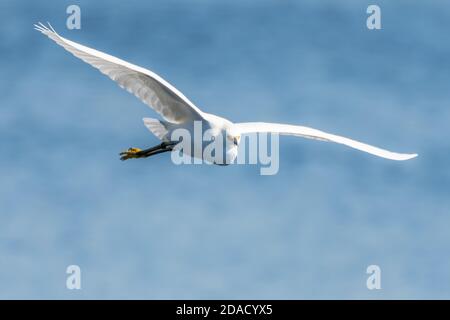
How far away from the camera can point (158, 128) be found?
23547 mm

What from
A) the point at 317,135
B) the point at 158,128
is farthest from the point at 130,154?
the point at 317,135

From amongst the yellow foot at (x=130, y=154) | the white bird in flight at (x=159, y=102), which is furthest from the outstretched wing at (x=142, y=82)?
the yellow foot at (x=130, y=154)

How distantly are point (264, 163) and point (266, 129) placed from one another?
142 centimetres

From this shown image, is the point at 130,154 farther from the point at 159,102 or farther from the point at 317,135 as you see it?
the point at 317,135

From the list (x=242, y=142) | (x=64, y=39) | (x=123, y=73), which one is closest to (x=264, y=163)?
(x=242, y=142)

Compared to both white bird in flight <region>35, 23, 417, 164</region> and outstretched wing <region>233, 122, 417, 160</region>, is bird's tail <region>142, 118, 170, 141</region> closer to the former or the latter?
white bird in flight <region>35, 23, 417, 164</region>

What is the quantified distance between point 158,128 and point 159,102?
37.7 inches

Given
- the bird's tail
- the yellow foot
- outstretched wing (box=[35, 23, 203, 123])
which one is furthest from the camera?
the yellow foot

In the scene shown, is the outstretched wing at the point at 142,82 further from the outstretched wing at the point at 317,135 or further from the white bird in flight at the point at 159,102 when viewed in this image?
the outstretched wing at the point at 317,135

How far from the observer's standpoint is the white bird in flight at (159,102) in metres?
21.5

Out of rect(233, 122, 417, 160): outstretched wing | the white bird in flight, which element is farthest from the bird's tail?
rect(233, 122, 417, 160): outstretched wing

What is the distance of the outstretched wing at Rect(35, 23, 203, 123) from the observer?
2142 cm

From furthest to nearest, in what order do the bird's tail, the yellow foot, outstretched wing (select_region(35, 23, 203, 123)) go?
the yellow foot → the bird's tail → outstretched wing (select_region(35, 23, 203, 123))

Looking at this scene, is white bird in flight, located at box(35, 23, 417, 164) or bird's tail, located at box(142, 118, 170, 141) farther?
bird's tail, located at box(142, 118, 170, 141)
